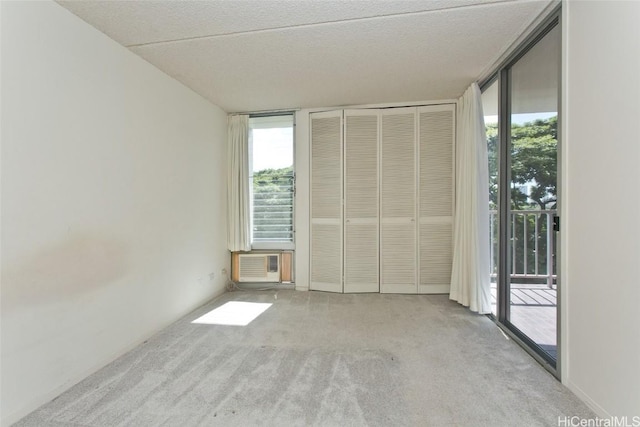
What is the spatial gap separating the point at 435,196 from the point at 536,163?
1.07 metres

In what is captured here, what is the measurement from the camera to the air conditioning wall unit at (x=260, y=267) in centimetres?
375

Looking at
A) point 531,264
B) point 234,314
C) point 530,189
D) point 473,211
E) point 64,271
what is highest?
point 530,189

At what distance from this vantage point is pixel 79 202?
1.78m

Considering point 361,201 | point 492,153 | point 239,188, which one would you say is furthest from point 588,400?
point 239,188

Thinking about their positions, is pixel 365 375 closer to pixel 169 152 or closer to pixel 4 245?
pixel 4 245

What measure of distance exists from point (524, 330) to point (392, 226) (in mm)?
1670

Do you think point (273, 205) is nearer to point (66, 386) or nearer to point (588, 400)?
point (66, 386)

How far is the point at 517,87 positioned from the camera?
257 centimetres

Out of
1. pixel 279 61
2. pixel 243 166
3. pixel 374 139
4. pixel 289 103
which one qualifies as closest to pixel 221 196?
pixel 243 166

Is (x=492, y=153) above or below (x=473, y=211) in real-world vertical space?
above

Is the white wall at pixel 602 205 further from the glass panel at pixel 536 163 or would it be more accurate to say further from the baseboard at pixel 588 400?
the glass panel at pixel 536 163

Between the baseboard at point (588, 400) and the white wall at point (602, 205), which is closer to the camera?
the white wall at point (602, 205)

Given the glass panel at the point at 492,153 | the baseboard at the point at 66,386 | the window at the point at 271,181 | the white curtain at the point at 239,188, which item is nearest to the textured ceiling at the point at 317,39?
the glass panel at the point at 492,153

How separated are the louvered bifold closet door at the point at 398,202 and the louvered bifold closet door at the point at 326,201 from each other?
0.58 meters
